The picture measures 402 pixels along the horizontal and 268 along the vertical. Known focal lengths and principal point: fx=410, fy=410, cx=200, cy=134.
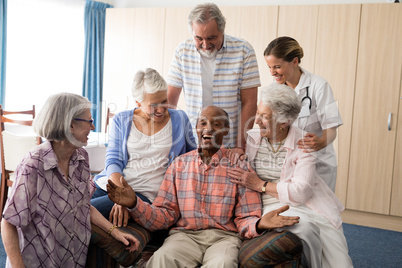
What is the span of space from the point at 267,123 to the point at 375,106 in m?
2.46

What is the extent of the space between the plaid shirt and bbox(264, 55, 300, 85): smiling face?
24.8 inches

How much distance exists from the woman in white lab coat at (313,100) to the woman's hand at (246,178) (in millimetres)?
440

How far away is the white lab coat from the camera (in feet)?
7.48

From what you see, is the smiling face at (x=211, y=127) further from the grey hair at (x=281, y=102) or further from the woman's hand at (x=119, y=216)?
the woman's hand at (x=119, y=216)

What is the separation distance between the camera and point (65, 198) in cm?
166

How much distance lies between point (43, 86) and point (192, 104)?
11.0 ft

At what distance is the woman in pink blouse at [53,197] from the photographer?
149cm

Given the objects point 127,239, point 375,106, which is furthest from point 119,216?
point 375,106

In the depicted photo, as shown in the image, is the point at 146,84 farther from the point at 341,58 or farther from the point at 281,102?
the point at 341,58

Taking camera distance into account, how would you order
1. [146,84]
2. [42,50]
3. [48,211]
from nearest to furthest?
[48,211], [146,84], [42,50]

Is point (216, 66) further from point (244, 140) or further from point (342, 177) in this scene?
point (342, 177)

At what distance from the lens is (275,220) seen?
5.84 ft

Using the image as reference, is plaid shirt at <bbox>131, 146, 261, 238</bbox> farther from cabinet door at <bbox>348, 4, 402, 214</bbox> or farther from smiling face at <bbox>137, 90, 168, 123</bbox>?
cabinet door at <bbox>348, 4, 402, 214</bbox>

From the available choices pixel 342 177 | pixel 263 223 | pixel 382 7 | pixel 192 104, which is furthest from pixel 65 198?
pixel 382 7
